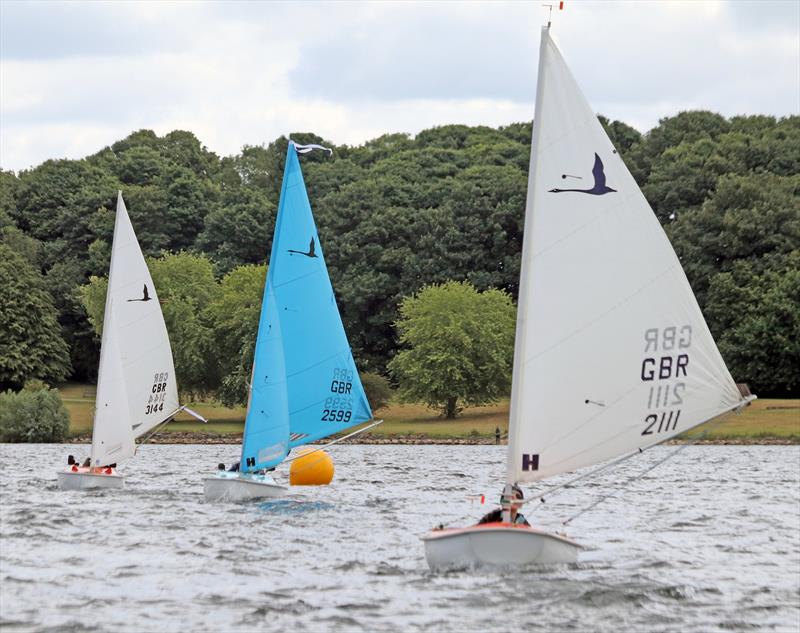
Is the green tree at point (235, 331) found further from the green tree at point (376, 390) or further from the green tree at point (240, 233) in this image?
the green tree at point (240, 233)

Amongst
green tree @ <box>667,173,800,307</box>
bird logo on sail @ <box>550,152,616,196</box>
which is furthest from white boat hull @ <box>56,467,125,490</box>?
green tree @ <box>667,173,800,307</box>

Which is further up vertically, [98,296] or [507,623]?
[98,296]

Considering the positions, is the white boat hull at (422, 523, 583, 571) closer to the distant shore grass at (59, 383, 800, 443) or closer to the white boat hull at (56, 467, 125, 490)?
the white boat hull at (56, 467, 125, 490)

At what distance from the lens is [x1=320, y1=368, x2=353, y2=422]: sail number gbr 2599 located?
3897 cm

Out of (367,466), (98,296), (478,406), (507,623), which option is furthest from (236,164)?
(507,623)

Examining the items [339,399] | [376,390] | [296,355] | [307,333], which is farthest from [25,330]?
[339,399]

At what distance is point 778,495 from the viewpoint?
45.6 meters

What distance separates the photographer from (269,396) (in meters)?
38.7

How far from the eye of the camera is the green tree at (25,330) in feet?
347

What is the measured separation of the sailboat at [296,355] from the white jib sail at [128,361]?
884 cm

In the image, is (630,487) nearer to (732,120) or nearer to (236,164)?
(732,120)

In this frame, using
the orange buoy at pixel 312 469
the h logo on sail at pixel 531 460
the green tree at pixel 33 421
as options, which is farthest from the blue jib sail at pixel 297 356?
the green tree at pixel 33 421

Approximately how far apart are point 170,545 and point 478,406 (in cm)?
6818

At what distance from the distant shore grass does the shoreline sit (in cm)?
34
